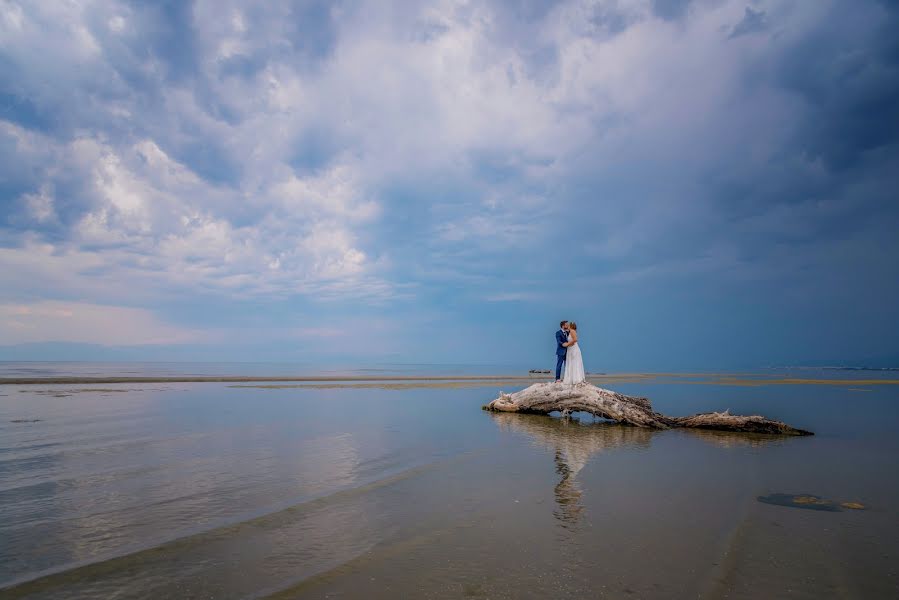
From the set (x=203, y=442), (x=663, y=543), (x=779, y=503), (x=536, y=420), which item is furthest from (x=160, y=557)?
(x=536, y=420)

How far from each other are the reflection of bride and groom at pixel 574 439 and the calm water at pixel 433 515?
0.30 feet

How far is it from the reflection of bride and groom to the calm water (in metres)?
0.09

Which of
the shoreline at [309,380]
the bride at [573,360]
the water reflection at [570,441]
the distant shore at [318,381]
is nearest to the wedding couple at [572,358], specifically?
the bride at [573,360]

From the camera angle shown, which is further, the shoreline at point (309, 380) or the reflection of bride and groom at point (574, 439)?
the shoreline at point (309, 380)

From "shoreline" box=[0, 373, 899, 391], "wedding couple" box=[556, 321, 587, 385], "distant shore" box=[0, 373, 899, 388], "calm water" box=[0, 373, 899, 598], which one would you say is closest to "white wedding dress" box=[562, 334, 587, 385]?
"wedding couple" box=[556, 321, 587, 385]

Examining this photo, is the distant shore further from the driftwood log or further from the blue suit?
the driftwood log

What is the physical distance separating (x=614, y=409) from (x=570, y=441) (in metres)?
5.06

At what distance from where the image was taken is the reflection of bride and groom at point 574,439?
758 centimetres

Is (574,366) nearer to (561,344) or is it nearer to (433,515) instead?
(561,344)

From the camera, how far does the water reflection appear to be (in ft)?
24.0

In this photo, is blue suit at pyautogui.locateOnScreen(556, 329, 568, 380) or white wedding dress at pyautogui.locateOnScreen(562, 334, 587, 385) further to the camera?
blue suit at pyautogui.locateOnScreen(556, 329, 568, 380)

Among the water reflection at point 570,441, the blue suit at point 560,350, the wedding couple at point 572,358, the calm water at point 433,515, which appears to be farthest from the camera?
the blue suit at point 560,350

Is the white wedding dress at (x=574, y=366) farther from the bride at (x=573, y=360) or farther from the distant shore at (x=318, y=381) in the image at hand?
the distant shore at (x=318, y=381)

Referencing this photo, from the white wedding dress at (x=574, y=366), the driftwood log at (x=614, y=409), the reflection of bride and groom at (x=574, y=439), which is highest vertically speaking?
the white wedding dress at (x=574, y=366)
